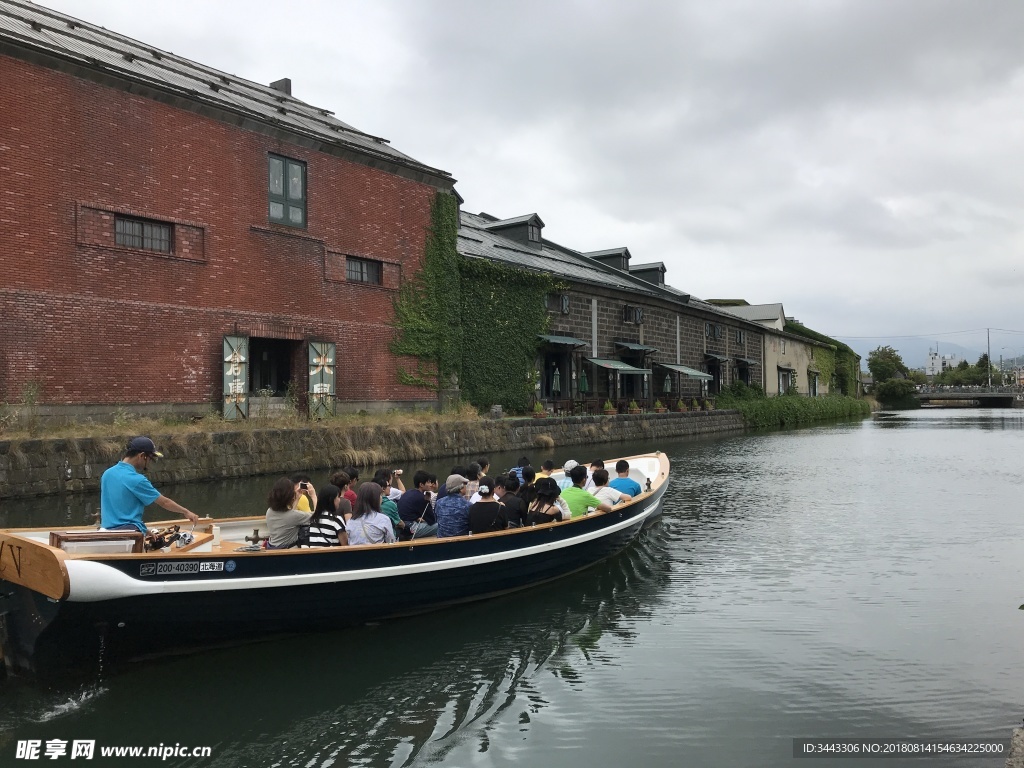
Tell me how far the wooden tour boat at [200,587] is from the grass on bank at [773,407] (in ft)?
117

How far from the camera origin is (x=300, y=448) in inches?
720

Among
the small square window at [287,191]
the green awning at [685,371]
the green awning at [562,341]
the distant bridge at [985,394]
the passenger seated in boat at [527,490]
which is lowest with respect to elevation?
the passenger seated in boat at [527,490]

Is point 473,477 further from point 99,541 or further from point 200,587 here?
point 99,541

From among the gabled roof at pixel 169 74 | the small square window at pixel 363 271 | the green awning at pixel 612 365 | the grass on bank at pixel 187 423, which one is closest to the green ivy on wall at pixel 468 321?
the small square window at pixel 363 271

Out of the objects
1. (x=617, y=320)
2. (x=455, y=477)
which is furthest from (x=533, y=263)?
(x=455, y=477)

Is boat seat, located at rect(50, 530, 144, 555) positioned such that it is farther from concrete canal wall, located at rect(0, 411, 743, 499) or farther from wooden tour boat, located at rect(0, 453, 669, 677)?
concrete canal wall, located at rect(0, 411, 743, 499)

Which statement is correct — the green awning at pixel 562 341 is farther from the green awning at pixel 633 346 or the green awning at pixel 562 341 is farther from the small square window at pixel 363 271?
the small square window at pixel 363 271

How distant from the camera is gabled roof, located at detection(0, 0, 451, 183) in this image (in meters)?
17.1

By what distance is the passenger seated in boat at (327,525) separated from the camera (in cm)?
702

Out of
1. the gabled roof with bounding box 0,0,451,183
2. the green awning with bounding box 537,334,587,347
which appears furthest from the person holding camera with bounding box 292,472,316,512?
the green awning with bounding box 537,334,587,347

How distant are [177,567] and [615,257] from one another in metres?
39.0

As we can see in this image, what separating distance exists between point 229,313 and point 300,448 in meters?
4.29

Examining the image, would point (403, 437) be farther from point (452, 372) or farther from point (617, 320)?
point (617, 320)

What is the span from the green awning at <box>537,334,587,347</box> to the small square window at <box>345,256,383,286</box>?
27.5 feet
